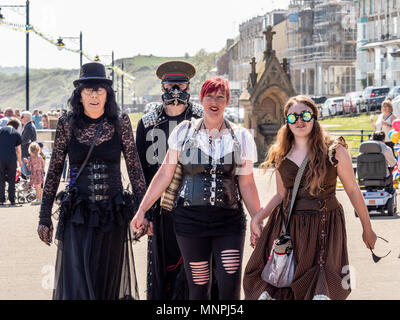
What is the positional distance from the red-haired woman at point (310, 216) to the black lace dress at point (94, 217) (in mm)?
985

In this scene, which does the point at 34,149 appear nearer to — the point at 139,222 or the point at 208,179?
the point at 139,222

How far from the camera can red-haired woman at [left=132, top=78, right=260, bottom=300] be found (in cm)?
560

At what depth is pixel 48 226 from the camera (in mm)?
6164

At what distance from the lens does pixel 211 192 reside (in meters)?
5.59

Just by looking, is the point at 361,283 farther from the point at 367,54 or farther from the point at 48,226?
the point at 367,54

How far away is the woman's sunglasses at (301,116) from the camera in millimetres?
5746

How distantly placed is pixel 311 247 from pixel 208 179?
2.63 ft

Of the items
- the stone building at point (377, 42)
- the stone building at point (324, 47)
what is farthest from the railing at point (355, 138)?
the stone building at point (324, 47)

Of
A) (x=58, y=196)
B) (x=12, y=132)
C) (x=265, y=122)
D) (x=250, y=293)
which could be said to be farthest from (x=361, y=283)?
(x=265, y=122)

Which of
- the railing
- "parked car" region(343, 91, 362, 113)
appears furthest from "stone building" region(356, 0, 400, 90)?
the railing

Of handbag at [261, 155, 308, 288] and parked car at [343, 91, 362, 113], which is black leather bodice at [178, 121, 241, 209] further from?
parked car at [343, 91, 362, 113]

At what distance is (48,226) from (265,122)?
22.6 metres

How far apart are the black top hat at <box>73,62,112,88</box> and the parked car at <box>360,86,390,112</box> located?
1886 inches

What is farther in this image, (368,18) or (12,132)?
(368,18)
